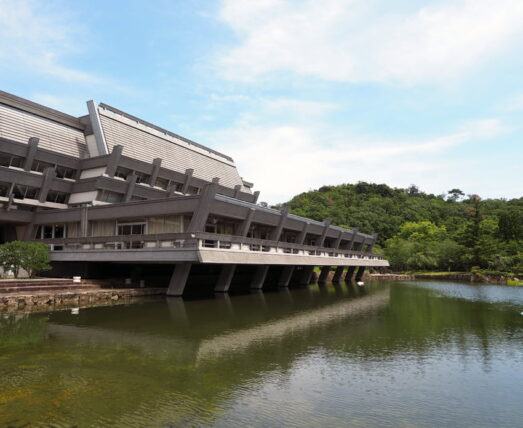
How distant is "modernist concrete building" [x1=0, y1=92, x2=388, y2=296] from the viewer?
32000mm

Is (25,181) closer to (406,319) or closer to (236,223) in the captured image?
(236,223)

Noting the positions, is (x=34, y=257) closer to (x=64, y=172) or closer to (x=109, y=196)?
(x=109, y=196)

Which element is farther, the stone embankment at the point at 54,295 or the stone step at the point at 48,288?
the stone step at the point at 48,288

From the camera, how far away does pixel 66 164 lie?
46062 millimetres

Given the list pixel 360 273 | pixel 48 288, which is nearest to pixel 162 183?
pixel 48 288

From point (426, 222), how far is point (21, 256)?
360ft

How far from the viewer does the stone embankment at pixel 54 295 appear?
84.0ft

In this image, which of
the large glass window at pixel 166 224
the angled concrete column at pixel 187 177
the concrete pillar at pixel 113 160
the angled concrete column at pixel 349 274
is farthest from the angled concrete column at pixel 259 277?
the angled concrete column at pixel 349 274

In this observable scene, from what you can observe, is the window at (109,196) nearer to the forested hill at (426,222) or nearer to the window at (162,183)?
the window at (162,183)

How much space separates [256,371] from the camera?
1206 centimetres

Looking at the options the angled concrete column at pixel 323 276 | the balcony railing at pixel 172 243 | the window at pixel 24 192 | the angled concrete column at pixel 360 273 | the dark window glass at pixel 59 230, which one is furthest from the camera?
the angled concrete column at pixel 360 273

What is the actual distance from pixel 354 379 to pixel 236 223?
1176 inches

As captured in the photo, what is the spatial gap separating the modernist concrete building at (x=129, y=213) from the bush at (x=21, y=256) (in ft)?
9.04

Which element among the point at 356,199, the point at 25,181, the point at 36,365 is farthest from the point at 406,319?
the point at 356,199
